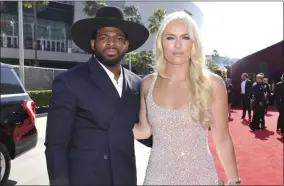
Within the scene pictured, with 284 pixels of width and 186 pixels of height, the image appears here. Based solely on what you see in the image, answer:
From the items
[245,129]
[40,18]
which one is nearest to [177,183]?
[245,129]

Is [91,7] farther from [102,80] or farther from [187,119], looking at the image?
[187,119]

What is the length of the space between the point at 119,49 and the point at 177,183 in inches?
38.7

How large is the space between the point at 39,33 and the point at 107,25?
202ft

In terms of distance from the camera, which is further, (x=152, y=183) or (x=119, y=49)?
(x=119, y=49)

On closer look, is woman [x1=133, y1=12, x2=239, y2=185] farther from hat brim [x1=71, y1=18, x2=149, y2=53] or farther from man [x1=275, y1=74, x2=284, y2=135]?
man [x1=275, y1=74, x2=284, y2=135]

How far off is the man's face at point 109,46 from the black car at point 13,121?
9.58 ft

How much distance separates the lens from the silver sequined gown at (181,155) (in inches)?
84.1

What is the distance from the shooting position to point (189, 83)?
2244 millimetres

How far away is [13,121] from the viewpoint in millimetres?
4988

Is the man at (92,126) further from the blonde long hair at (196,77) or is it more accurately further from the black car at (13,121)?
the black car at (13,121)

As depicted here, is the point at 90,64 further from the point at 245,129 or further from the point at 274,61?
the point at 245,129

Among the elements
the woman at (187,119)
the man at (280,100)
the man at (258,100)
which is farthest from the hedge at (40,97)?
the woman at (187,119)

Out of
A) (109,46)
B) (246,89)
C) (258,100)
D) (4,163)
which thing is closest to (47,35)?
(246,89)

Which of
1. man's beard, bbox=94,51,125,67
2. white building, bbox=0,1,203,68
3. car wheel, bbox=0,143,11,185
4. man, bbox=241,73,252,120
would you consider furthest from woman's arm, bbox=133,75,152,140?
white building, bbox=0,1,203,68
